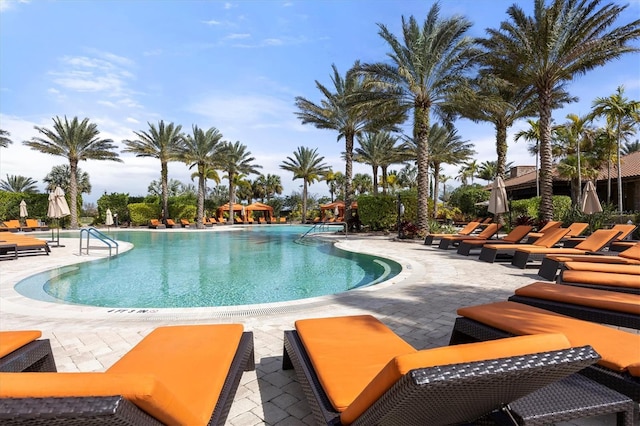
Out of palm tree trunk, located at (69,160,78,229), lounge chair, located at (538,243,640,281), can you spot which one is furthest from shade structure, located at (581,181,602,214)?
palm tree trunk, located at (69,160,78,229)

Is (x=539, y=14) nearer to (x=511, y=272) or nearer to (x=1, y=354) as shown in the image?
(x=511, y=272)

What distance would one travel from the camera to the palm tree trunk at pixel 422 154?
1720 cm

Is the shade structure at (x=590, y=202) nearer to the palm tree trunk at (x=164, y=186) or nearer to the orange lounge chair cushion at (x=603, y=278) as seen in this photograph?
the orange lounge chair cushion at (x=603, y=278)

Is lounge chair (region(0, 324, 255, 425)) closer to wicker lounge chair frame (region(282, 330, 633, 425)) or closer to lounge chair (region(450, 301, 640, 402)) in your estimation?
wicker lounge chair frame (region(282, 330, 633, 425))

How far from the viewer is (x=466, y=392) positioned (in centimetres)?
146

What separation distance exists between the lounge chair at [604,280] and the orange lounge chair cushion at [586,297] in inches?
37.4

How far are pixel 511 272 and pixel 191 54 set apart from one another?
12.9 m

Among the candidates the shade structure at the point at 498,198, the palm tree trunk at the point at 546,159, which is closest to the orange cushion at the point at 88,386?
the shade structure at the point at 498,198

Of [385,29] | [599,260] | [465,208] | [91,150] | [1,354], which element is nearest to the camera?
[1,354]

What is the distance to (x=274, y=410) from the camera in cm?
269

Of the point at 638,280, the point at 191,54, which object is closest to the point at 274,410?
the point at 638,280

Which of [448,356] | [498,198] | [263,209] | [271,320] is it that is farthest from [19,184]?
[448,356]

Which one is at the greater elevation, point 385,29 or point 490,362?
point 385,29

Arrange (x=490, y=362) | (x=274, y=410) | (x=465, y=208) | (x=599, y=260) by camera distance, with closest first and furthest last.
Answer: (x=490, y=362) → (x=274, y=410) → (x=599, y=260) → (x=465, y=208)
